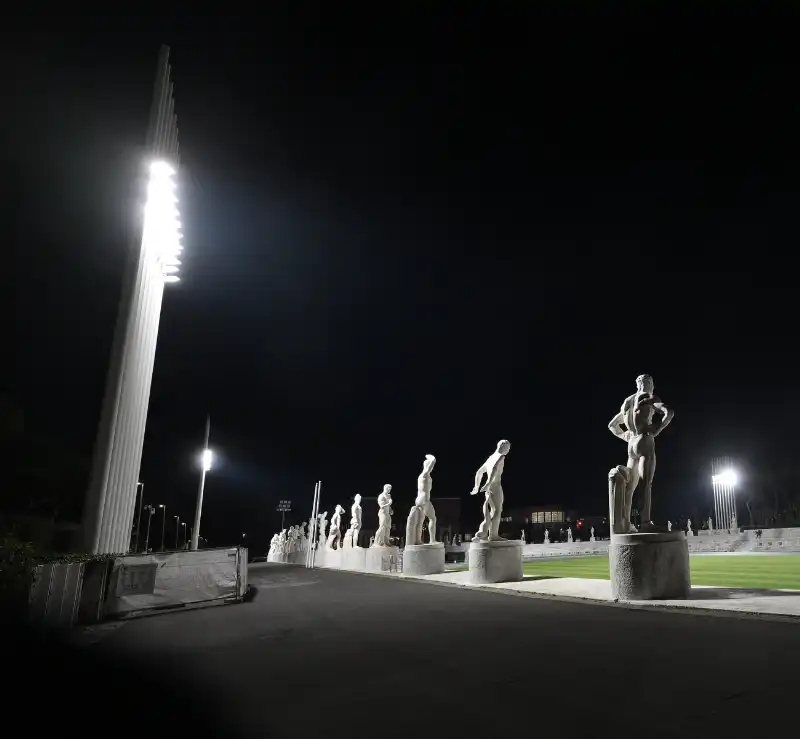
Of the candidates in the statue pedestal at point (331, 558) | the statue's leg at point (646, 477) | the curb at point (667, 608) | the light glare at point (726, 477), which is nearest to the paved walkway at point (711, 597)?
the curb at point (667, 608)

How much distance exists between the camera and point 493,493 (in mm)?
18516

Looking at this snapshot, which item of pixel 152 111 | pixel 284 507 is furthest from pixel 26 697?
pixel 284 507

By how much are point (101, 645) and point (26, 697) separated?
3060mm

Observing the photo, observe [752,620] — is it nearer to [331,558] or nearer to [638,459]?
[638,459]

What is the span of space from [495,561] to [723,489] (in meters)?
74.6

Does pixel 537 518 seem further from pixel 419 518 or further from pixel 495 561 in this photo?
pixel 495 561

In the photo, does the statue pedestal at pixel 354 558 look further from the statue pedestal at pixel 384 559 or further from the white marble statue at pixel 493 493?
the white marble statue at pixel 493 493

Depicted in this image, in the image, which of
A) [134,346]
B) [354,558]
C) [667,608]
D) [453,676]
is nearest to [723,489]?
[354,558]

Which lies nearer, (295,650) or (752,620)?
(295,650)

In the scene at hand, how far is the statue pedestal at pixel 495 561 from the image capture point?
1698cm

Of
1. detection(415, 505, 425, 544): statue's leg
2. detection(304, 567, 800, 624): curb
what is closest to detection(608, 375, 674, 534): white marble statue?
detection(304, 567, 800, 624): curb

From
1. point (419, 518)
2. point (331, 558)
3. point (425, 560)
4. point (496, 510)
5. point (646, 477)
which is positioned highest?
point (646, 477)

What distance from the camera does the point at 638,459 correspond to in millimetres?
12094

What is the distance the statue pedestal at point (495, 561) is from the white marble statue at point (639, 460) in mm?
5862
